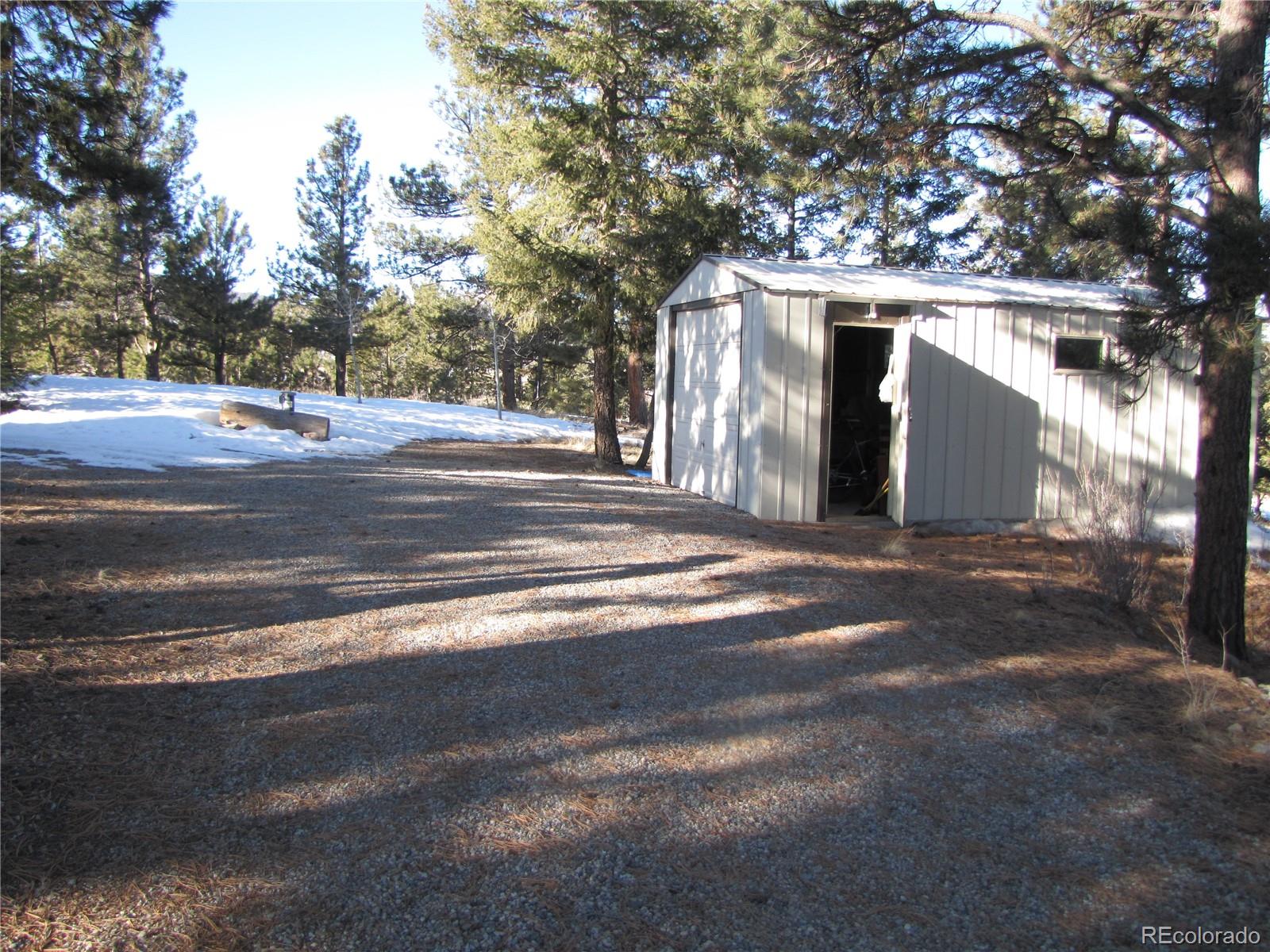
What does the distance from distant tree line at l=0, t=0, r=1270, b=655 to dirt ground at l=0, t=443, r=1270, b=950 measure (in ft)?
7.57

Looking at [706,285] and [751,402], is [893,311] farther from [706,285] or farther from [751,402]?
[706,285]


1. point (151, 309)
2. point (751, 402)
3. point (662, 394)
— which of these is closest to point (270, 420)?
point (662, 394)

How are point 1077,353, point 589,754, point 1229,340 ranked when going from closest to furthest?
point 589,754 → point 1229,340 → point 1077,353

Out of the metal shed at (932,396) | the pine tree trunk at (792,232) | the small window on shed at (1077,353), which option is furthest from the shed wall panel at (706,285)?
the pine tree trunk at (792,232)

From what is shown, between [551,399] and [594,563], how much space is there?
28.6 meters

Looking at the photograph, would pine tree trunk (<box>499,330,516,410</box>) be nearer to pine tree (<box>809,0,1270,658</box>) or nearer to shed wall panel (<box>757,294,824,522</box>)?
shed wall panel (<box>757,294,824,522</box>)

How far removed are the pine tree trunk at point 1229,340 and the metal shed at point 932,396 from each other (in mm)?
3138

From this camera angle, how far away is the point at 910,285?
9906 mm

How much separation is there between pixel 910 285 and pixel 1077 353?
Answer: 2.03m

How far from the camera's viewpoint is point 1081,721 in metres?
4.15

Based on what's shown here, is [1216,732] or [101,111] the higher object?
[101,111]

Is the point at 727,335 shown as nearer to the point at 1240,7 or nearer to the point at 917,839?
the point at 1240,7

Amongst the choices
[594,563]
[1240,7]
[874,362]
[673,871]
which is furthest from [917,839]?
[874,362]

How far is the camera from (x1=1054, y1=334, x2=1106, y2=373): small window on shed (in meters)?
9.91
